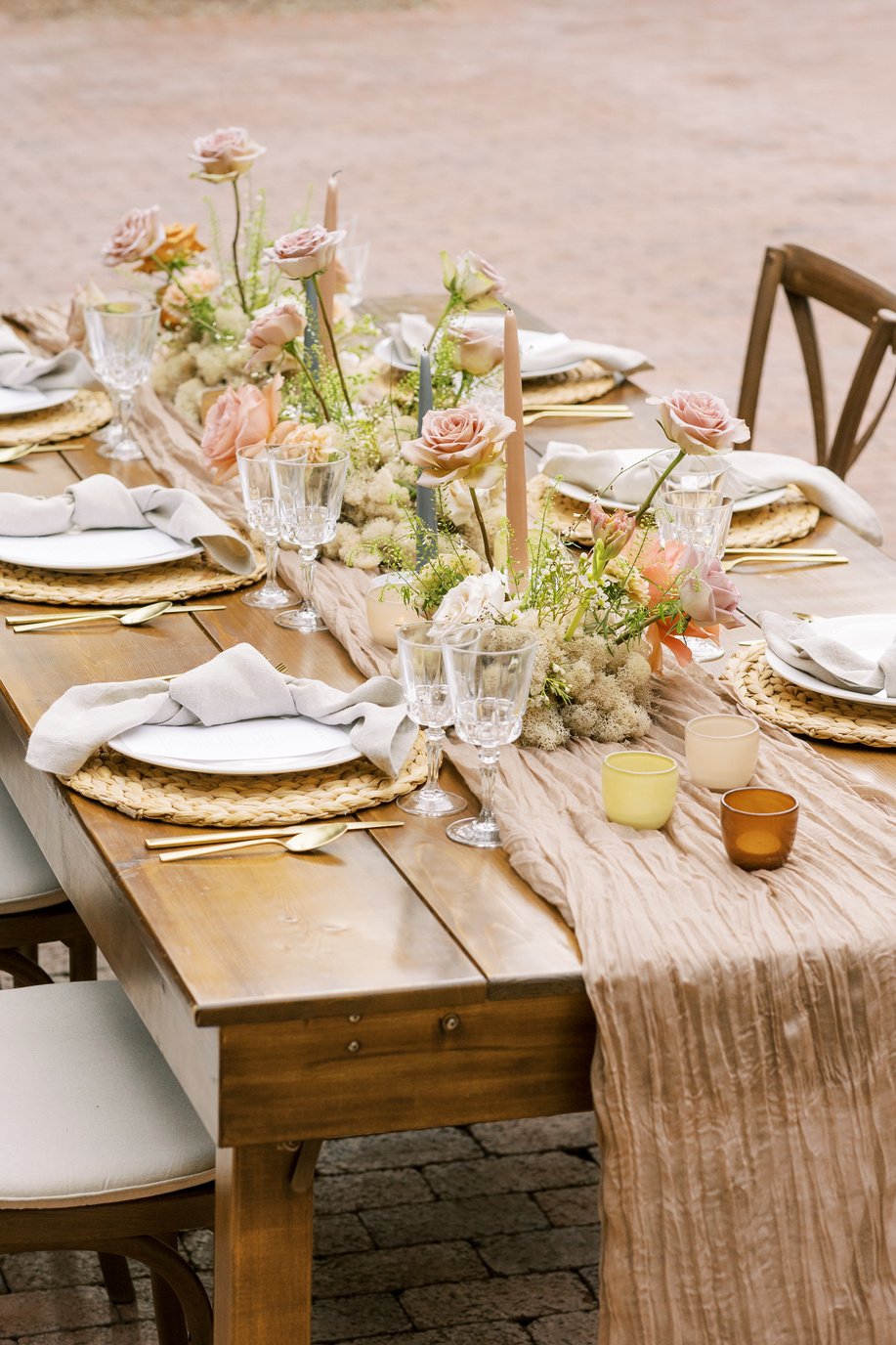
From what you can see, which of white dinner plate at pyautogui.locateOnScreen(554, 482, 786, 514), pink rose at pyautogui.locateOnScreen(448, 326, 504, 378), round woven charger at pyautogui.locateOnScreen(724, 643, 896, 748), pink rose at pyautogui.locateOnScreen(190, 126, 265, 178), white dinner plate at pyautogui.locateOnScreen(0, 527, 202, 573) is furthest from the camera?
pink rose at pyautogui.locateOnScreen(190, 126, 265, 178)

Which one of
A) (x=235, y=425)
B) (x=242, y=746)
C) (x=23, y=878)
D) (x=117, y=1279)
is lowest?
(x=117, y=1279)

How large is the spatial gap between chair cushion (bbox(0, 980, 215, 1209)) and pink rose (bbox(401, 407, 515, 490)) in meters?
0.65

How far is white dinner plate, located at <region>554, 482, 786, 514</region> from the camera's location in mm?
2646

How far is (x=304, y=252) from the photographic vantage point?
7.75 ft

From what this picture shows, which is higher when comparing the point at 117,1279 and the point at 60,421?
the point at 60,421

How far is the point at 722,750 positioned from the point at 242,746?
460 millimetres

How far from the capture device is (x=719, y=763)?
1.83m

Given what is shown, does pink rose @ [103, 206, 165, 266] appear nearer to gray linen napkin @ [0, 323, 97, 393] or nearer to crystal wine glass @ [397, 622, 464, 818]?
gray linen napkin @ [0, 323, 97, 393]

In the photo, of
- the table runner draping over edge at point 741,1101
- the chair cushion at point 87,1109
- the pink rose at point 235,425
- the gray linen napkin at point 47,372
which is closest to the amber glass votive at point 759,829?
the table runner draping over edge at point 741,1101

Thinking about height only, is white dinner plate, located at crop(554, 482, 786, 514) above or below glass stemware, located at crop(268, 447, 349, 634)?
below

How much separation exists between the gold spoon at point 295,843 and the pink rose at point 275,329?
0.82 m

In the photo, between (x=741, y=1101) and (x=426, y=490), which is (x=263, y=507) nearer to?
(x=426, y=490)

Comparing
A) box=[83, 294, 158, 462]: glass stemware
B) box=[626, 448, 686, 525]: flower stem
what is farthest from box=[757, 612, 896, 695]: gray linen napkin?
box=[83, 294, 158, 462]: glass stemware

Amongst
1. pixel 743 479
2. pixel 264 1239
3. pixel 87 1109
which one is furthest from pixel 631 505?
pixel 264 1239
